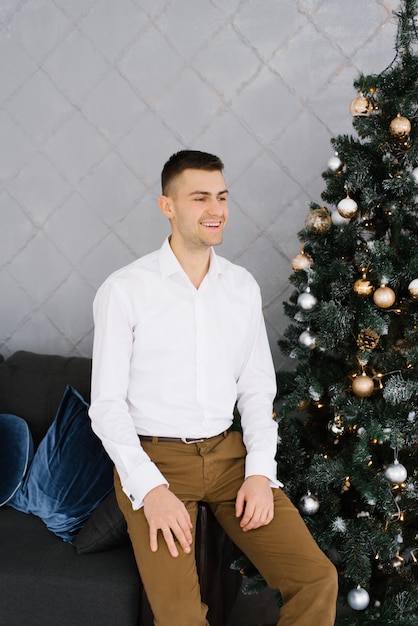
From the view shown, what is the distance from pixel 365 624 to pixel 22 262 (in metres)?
1.95

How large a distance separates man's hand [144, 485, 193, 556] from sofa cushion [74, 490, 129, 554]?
328 mm

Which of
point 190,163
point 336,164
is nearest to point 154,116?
point 190,163

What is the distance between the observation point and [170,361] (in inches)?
67.0

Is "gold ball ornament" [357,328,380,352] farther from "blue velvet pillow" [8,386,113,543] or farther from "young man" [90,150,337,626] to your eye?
"blue velvet pillow" [8,386,113,543]

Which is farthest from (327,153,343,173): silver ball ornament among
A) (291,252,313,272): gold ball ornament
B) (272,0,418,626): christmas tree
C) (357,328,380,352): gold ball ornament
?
(357,328,380,352): gold ball ornament

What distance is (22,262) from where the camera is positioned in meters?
2.69

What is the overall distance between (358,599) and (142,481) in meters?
0.75

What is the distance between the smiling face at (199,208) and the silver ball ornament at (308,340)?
40 centimetres

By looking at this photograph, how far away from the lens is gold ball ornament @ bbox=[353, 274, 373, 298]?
1.74m

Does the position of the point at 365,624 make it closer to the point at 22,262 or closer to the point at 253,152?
the point at 253,152

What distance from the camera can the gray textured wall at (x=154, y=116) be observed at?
7.96 feet

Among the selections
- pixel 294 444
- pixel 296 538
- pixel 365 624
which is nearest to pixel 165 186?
pixel 294 444

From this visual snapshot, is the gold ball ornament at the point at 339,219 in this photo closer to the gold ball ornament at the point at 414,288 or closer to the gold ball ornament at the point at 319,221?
the gold ball ornament at the point at 319,221

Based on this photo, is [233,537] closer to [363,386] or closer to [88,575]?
[88,575]
